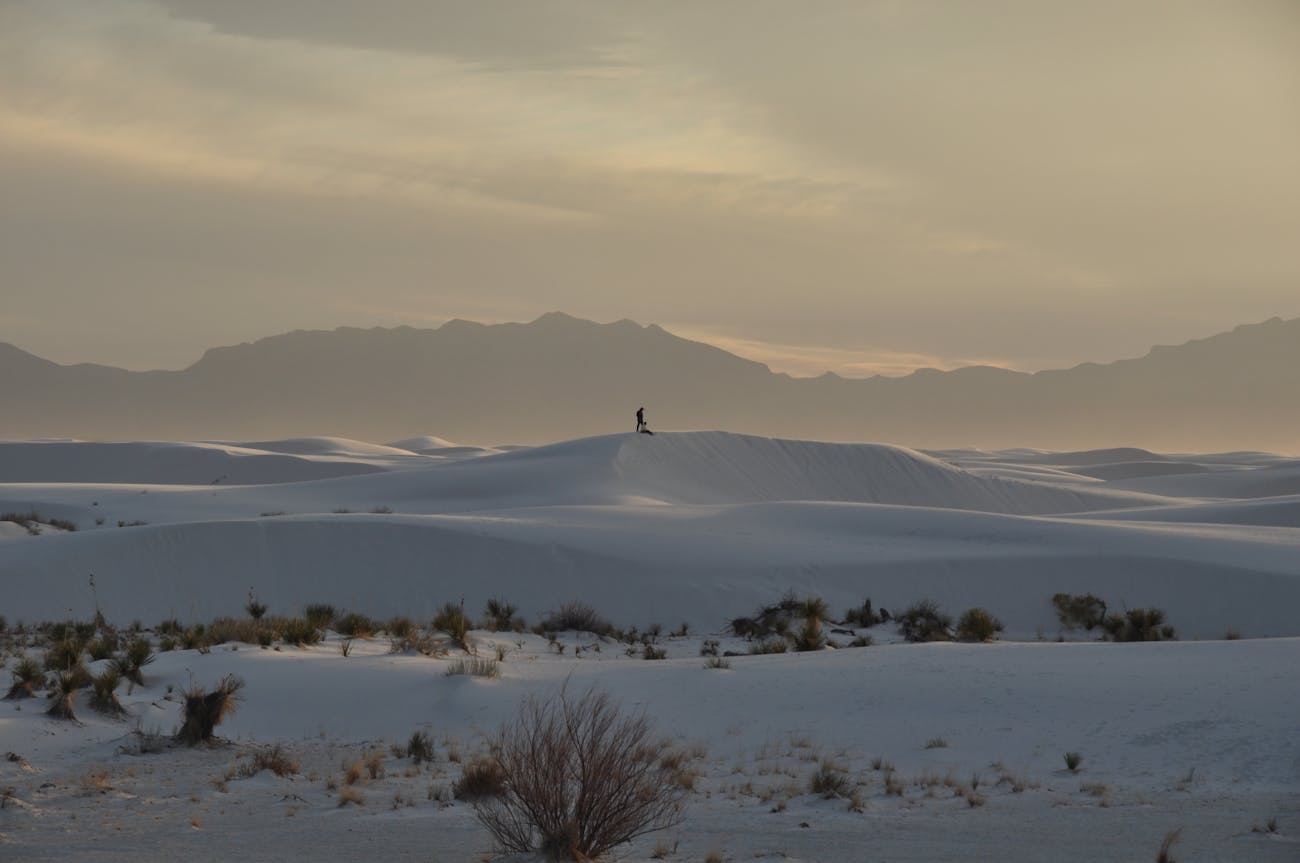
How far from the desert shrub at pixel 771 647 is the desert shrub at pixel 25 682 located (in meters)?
8.43

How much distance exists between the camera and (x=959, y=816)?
30.8ft

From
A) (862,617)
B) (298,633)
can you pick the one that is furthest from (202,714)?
(862,617)

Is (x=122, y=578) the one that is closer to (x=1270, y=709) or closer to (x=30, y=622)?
(x=30, y=622)

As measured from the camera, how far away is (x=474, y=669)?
45.7 feet

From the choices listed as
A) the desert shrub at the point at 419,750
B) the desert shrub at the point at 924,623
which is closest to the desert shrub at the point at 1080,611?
the desert shrub at the point at 924,623

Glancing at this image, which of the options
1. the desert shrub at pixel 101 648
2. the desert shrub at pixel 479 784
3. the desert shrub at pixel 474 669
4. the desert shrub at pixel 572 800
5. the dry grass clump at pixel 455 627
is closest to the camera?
the desert shrub at pixel 572 800

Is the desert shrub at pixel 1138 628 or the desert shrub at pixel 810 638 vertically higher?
the desert shrub at pixel 1138 628

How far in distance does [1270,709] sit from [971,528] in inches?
721

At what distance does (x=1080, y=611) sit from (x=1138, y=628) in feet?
5.17

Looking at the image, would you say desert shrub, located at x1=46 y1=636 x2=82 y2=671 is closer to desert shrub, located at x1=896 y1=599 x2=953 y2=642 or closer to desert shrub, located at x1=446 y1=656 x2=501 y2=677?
desert shrub, located at x1=446 y1=656 x2=501 y2=677

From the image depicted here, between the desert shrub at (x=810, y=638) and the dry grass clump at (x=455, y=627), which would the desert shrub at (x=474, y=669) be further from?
the desert shrub at (x=810, y=638)

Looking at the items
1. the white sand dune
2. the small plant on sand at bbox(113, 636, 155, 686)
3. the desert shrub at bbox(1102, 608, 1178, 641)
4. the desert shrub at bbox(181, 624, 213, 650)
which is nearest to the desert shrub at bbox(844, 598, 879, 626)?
the white sand dune

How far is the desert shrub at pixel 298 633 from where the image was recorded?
15945 millimetres

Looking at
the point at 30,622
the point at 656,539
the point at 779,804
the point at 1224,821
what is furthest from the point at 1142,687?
the point at 30,622
